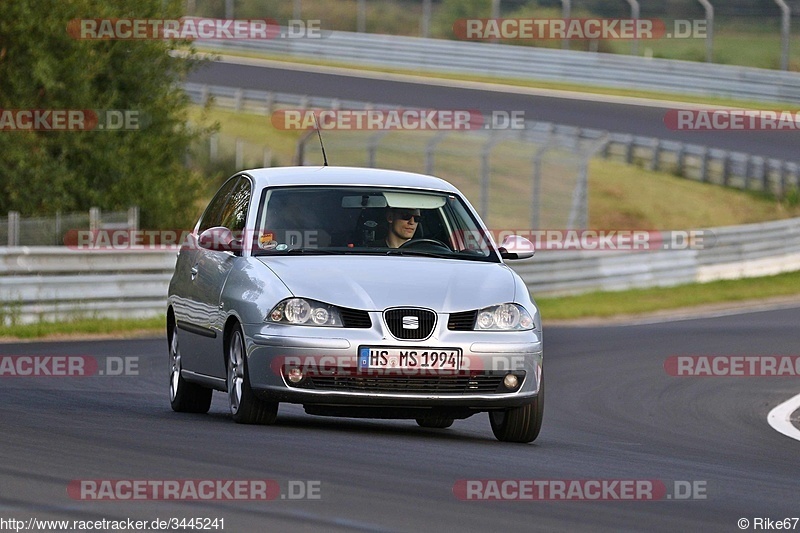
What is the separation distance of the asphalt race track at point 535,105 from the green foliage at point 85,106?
46.5 feet

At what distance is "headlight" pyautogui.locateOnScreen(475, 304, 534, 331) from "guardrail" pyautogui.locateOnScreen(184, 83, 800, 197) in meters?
26.8

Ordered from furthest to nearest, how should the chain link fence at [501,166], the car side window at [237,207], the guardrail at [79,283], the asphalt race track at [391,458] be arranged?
the chain link fence at [501,166] < the guardrail at [79,283] < the car side window at [237,207] < the asphalt race track at [391,458]

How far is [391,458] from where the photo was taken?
26.0 ft

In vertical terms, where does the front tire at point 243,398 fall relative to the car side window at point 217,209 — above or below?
below

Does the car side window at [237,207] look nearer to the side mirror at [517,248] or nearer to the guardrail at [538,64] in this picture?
the side mirror at [517,248]

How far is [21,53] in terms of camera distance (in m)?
23.4

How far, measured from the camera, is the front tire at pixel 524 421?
9.41 meters

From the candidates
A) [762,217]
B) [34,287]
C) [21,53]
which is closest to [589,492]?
[34,287]

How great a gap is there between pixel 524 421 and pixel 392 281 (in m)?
1.20

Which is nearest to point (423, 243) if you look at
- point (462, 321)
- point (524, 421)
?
point (462, 321)

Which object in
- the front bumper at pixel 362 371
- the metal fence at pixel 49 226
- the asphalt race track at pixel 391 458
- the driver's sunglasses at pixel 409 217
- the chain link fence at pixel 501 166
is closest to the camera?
the asphalt race track at pixel 391 458

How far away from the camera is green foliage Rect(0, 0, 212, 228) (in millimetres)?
22953

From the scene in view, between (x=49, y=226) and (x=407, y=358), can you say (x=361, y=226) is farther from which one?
(x=49, y=226)

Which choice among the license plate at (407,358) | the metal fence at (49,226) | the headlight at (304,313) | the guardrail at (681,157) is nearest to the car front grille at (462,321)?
the license plate at (407,358)
